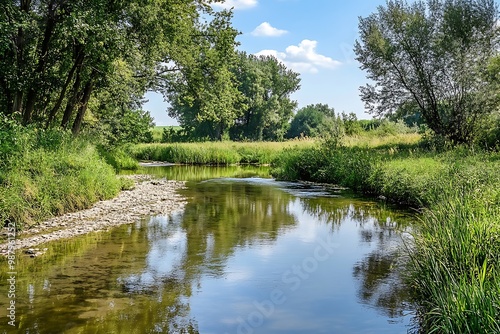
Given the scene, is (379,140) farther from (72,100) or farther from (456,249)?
(456,249)

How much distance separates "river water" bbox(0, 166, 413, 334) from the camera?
6.05 meters

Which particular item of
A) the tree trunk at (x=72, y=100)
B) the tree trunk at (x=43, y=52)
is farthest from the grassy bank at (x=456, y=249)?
the tree trunk at (x=72, y=100)

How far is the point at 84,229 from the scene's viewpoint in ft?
36.2

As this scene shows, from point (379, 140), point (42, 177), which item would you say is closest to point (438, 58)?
point (379, 140)

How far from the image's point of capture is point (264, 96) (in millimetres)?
73375

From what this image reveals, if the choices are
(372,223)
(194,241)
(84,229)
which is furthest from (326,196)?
(84,229)

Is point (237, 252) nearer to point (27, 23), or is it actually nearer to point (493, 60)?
point (27, 23)

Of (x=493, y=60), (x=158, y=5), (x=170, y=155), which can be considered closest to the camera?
(x=158, y=5)

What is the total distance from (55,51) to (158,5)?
4571 mm
